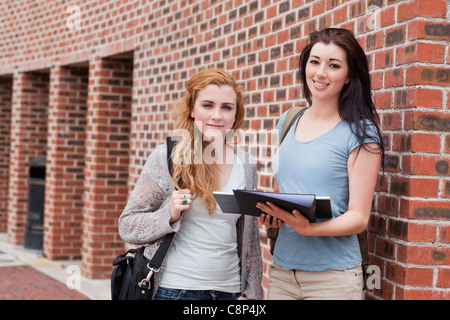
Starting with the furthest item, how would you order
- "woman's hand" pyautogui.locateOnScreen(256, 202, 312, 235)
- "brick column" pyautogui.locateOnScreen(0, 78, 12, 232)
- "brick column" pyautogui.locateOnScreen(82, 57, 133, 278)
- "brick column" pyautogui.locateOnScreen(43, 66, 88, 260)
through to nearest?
"brick column" pyautogui.locateOnScreen(0, 78, 12, 232) < "brick column" pyautogui.locateOnScreen(43, 66, 88, 260) < "brick column" pyautogui.locateOnScreen(82, 57, 133, 278) < "woman's hand" pyautogui.locateOnScreen(256, 202, 312, 235)

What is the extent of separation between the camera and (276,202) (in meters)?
2.52

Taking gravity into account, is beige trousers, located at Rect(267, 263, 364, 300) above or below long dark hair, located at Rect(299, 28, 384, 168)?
below

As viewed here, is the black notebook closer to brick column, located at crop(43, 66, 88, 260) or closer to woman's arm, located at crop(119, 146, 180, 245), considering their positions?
woman's arm, located at crop(119, 146, 180, 245)

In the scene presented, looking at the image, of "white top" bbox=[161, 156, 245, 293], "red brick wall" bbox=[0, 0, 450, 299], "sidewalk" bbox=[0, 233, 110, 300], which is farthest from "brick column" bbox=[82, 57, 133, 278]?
"white top" bbox=[161, 156, 245, 293]

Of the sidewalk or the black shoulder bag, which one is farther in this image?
the sidewalk

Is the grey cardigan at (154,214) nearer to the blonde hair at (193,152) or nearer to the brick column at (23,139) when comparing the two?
the blonde hair at (193,152)

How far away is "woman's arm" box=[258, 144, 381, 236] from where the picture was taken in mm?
2574

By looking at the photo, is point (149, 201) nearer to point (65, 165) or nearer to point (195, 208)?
point (195, 208)

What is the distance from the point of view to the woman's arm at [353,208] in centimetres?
257

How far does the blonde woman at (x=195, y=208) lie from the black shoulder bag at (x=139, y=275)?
0.03 meters

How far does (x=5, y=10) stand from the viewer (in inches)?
409

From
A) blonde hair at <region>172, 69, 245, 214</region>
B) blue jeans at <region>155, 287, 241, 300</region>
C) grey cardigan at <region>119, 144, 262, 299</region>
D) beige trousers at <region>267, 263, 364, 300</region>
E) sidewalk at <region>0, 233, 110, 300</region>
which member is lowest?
sidewalk at <region>0, 233, 110, 300</region>
